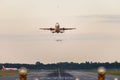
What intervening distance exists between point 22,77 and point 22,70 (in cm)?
25

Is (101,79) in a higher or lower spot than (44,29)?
lower

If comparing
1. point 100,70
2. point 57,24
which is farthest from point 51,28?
point 100,70

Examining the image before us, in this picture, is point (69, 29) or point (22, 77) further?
point (69, 29)

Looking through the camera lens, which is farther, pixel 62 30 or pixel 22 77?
pixel 62 30

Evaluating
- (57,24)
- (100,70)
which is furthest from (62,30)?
(100,70)

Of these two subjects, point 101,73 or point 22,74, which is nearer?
point 22,74

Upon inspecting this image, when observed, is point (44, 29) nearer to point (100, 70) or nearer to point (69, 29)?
point (69, 29)

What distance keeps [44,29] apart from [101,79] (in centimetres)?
8118

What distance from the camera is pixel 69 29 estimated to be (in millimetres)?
92812

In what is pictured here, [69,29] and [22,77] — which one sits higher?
[69,29]

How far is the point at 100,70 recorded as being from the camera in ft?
35.6

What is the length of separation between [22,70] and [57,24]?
253 ft

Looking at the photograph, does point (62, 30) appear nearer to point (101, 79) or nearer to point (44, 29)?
point (44, 29)

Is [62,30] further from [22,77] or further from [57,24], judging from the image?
[22,77]
